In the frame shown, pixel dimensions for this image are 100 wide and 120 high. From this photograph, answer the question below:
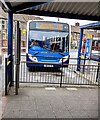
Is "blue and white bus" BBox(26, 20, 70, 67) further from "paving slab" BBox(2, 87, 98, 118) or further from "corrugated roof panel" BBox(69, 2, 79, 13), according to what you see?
"paving slab" BBox(2, 87, 98, 118)

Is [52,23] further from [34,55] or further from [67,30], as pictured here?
[34,55]

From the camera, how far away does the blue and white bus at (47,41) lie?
402 inches

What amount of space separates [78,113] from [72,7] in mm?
3450

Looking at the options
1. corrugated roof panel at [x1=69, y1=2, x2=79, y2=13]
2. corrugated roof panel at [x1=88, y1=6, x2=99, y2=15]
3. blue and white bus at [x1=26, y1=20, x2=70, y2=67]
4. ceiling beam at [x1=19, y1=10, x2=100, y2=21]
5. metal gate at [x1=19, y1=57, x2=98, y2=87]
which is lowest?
metal gate at [x1=19, y1=57, x2=98, y2=87]

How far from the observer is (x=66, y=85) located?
723 centimetres

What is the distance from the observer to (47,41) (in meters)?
10.5

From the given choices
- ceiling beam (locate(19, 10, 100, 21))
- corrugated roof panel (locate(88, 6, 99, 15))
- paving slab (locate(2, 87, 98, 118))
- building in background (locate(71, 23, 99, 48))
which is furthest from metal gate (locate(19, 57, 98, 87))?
building in background (locate(71, 23, 99, 48))

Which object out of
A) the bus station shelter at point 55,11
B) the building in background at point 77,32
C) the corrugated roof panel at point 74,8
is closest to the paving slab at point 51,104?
the bus station shelter at point 55,11

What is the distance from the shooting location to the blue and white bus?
33.5 feet

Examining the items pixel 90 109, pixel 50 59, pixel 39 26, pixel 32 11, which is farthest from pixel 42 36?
pixel 90 109

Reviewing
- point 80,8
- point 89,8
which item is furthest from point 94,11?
point 80,8

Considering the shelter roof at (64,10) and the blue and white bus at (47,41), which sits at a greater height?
the shelter roof at (64,10)

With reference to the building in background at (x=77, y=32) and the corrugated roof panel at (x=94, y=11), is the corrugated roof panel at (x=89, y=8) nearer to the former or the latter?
the corrugated roof panel at (x=94, y=11)

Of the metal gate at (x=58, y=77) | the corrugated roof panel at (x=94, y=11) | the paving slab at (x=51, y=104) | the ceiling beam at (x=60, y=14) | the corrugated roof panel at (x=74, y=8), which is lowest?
the paving slab at (x=51, y=104)
